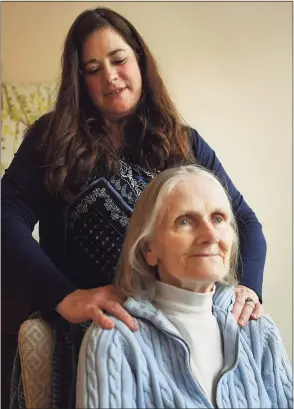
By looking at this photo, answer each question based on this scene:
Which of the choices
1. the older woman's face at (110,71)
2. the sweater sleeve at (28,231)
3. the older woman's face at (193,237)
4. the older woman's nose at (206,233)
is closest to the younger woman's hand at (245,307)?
the older woman's face at (193,237)

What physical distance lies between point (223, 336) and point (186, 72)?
3.93ft

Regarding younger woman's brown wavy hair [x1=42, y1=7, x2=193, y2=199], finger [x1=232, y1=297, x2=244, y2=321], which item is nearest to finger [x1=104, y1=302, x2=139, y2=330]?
finger [x1=232, y1=297, x2=244, y2=321]

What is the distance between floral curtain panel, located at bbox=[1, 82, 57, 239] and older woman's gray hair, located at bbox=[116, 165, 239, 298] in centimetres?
88

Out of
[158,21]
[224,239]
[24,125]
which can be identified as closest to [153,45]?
[158,21]

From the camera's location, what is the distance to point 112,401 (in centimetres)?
91

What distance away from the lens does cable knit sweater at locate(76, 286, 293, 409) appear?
927 mm

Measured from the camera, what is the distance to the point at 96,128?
1.33 meters

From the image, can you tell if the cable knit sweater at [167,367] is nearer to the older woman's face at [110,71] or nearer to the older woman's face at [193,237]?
the older woman's face at [193,237]

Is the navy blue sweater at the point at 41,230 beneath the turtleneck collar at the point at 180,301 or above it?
above

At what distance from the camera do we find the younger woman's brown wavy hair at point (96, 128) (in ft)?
4.17

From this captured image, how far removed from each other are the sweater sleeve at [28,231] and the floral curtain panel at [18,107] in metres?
0.51

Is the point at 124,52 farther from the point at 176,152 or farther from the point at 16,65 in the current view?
the point at 16,65

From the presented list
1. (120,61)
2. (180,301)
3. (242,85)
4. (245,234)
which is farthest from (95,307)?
(242,85)

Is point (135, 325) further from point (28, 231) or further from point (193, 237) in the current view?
point (28, 231)
